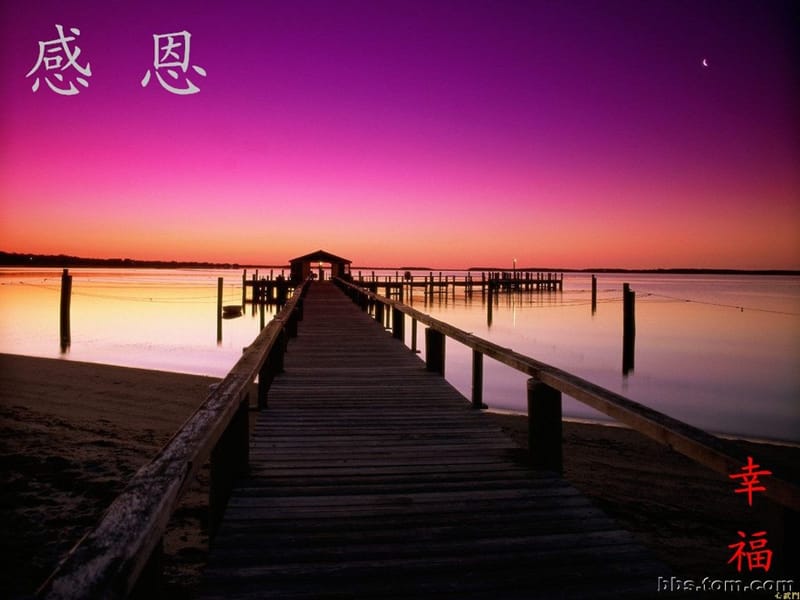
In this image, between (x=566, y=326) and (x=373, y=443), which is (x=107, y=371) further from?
(x=566, y=326)

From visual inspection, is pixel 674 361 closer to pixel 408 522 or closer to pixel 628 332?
pixel 628 332

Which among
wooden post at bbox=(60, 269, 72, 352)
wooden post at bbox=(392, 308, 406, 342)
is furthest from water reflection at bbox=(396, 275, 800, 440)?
wooden post at bbox=(60, 269, 72, 352)

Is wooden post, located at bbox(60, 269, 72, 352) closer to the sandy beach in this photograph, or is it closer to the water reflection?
the sandy beach

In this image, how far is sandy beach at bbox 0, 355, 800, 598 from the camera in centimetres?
436

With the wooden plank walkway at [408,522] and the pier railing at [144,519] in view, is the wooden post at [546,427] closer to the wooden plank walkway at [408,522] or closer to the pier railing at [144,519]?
the wooden plank walkway at [408,522]

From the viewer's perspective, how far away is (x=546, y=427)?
11.5 feet

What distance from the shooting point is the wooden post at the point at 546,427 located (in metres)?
3.49

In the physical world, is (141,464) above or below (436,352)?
below

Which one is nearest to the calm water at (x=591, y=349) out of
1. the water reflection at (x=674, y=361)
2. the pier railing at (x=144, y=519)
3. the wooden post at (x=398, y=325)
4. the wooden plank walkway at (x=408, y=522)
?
the water reflection at (x=674, y=361)

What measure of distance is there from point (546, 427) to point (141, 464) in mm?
5435


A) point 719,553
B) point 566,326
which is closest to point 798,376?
point 566,326

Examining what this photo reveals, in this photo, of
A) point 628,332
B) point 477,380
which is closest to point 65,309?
point 477,380

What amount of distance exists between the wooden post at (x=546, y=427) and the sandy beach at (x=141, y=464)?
39.8 inches

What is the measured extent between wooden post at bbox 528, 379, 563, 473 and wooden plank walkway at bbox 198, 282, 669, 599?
126mm
